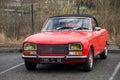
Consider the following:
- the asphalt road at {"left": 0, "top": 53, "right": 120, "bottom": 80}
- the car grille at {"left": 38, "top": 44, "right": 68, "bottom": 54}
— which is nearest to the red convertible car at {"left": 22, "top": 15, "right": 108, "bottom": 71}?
the car grille at {"left": 38, "top": 44, "right": 68, "bottom": 54}

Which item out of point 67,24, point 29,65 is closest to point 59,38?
point 29,65

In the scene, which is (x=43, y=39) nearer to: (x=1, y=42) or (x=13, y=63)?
(x=13, y=63)

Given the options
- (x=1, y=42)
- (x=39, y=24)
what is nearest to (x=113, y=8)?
(x=39, y=24)

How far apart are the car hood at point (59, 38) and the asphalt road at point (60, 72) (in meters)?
0.89

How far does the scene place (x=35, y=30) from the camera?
19.8 meters

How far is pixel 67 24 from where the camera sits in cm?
1185

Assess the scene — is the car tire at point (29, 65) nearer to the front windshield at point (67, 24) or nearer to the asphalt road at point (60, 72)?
the asphalt road at point (60, 72)

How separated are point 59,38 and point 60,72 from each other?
96cm

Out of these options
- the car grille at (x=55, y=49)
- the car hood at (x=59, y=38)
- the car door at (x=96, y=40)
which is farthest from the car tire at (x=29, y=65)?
the car door at (x=96, y=40)

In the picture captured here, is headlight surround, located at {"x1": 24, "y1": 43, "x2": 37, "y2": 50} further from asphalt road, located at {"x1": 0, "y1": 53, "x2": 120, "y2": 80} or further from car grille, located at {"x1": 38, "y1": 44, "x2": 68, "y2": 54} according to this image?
asphalt road, located at {"x1": 0, "y1": 53, "x2": 120, "y2": 80}

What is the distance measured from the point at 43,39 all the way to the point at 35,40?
0.73ft

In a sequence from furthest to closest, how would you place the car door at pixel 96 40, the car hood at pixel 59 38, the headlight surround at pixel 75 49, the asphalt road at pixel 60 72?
the car door at pixel 96 40, the car hood at pixel 59 38, the headlight surround at pixel 75 49, the asphalt road at pixel 60 72

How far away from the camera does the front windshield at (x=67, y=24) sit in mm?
11734

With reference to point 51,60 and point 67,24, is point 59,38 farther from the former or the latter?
point 67,24
